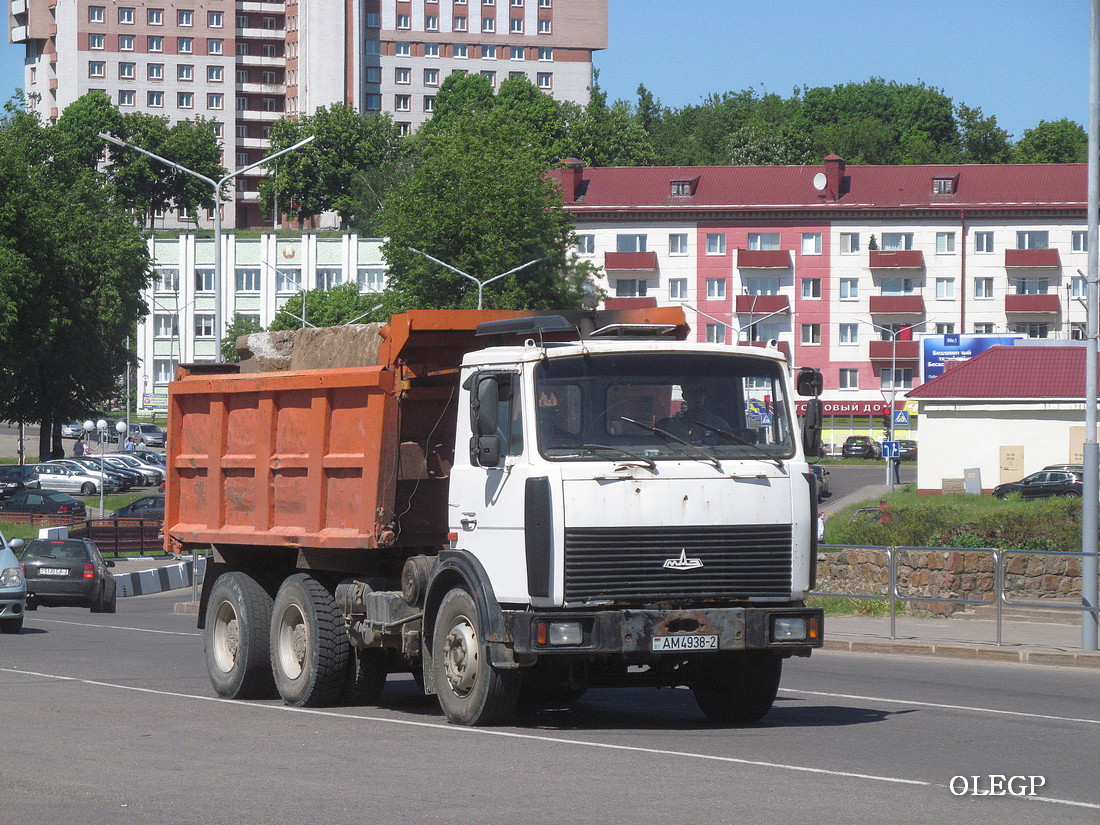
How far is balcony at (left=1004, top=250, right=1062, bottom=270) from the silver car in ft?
184

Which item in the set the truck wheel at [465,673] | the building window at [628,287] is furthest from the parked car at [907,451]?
the truck wheel at [465,673]

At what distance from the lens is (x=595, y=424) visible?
10453 millimetres

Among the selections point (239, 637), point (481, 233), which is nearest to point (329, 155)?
point (481, 233)

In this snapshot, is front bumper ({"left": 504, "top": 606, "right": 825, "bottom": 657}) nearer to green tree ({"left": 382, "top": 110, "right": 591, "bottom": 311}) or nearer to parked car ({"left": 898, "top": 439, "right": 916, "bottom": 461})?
green tree ({"left": 382, "top": 110, "right": 591, "bottom": 311})

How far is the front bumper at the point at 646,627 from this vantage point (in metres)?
10.1

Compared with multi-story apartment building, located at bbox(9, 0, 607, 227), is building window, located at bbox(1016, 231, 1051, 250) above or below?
below

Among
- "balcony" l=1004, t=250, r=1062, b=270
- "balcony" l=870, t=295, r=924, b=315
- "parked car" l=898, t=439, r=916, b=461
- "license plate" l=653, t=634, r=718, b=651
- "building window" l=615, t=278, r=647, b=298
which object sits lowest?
"license plate" l=653, t=634, r=718, b=651

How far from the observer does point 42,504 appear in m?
55.6

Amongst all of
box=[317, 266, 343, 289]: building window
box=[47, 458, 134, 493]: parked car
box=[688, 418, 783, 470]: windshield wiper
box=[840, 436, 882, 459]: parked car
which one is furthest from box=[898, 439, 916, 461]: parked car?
box=[688, 418, 783, 470]: windshield wiper

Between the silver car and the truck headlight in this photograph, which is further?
the silver car

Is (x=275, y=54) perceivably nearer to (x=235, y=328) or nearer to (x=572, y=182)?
(x=235, y=328)

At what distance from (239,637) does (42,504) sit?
4463cm

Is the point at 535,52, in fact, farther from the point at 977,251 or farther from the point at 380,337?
the point at 380,337

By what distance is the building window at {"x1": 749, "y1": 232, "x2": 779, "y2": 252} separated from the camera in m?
101
